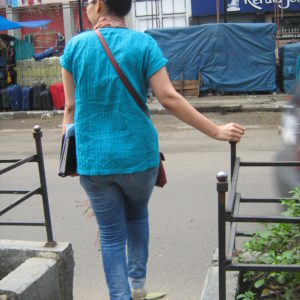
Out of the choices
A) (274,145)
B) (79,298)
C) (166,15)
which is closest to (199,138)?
(274,145)

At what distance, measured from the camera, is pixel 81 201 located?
19.2 feet

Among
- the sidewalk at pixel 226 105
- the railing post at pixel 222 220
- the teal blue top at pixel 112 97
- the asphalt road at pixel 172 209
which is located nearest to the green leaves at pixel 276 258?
the railing post at pixel 222 220

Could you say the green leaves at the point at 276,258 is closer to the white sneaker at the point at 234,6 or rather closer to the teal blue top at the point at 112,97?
the teal blue top at the point at 112,97

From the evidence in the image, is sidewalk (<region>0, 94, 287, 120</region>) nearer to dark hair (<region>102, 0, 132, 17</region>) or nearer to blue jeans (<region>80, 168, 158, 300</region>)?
blue jeans (<region>80, 168, 158, 300</region>)

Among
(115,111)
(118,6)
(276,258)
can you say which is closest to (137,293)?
(276,258)

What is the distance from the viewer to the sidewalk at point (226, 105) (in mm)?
12602

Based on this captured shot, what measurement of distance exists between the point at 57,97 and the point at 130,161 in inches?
459

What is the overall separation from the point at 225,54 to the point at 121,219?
1238 centimetres

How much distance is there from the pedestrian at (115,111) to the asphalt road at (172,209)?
1.35 meters

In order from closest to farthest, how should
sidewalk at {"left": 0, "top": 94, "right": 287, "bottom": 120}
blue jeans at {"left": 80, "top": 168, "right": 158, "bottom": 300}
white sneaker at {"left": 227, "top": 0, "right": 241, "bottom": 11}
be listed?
blue jeans at {"left": 80, "top": 168, "right": 158, "bottom": 300}
sidewalk at {"left": 0, "top": 94, "right": 287, "bottom": 120}
white sneaker at {"left": 227, "top": 0, "right": 241, "bottom": 11}

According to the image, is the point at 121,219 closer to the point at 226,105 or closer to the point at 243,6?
the point at 226,105

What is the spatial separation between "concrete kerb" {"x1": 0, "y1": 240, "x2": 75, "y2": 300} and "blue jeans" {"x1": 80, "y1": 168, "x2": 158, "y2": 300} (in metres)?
0.37

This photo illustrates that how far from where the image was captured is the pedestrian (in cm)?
241

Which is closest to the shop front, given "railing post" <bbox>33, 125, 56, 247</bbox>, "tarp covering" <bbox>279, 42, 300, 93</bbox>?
"tarp covering" <bbox>279, 42, 300, 93</bbox>
